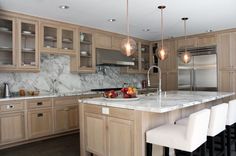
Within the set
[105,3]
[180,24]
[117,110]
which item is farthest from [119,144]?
[180,24]

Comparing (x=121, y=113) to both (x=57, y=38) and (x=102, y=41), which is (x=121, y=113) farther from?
(x=102, y=41)

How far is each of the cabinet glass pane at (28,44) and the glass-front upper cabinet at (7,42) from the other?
0.19m

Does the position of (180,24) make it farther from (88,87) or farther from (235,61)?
(88,87)

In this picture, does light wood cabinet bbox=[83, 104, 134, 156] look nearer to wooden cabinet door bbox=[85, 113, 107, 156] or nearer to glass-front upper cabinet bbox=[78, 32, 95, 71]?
wooden cabinet door bbox=[85, 113, 107, 156]

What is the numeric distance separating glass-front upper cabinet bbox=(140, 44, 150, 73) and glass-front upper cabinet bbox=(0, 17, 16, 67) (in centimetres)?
393

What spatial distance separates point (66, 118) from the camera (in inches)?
164

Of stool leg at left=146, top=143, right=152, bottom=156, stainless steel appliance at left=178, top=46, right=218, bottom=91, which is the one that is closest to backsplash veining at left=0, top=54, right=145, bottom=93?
stainless steel appliance at left=178, top=46, right=218, bottom=91

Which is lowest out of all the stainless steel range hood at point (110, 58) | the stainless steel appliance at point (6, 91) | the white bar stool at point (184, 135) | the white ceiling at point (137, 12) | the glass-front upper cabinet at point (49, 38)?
the white bar stool at point (184, 135)

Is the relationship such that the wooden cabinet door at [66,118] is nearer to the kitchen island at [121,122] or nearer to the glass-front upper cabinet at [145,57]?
the kitchen island at [121,122]

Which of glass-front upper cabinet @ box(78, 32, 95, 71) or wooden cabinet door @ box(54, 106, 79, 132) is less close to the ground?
glass-front upper cabinet @ box(78, 32, 95, 71)

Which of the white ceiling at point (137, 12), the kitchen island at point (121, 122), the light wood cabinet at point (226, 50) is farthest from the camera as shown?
the light wood cabinet at point (226, 50)

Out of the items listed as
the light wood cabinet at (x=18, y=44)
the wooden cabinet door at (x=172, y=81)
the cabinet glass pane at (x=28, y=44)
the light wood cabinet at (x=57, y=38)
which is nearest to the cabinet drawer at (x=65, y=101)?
the light wood cabinet at (x=18, y=44)

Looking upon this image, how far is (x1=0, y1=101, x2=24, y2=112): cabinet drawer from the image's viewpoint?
336 centimetres

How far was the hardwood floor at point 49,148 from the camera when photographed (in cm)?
317
